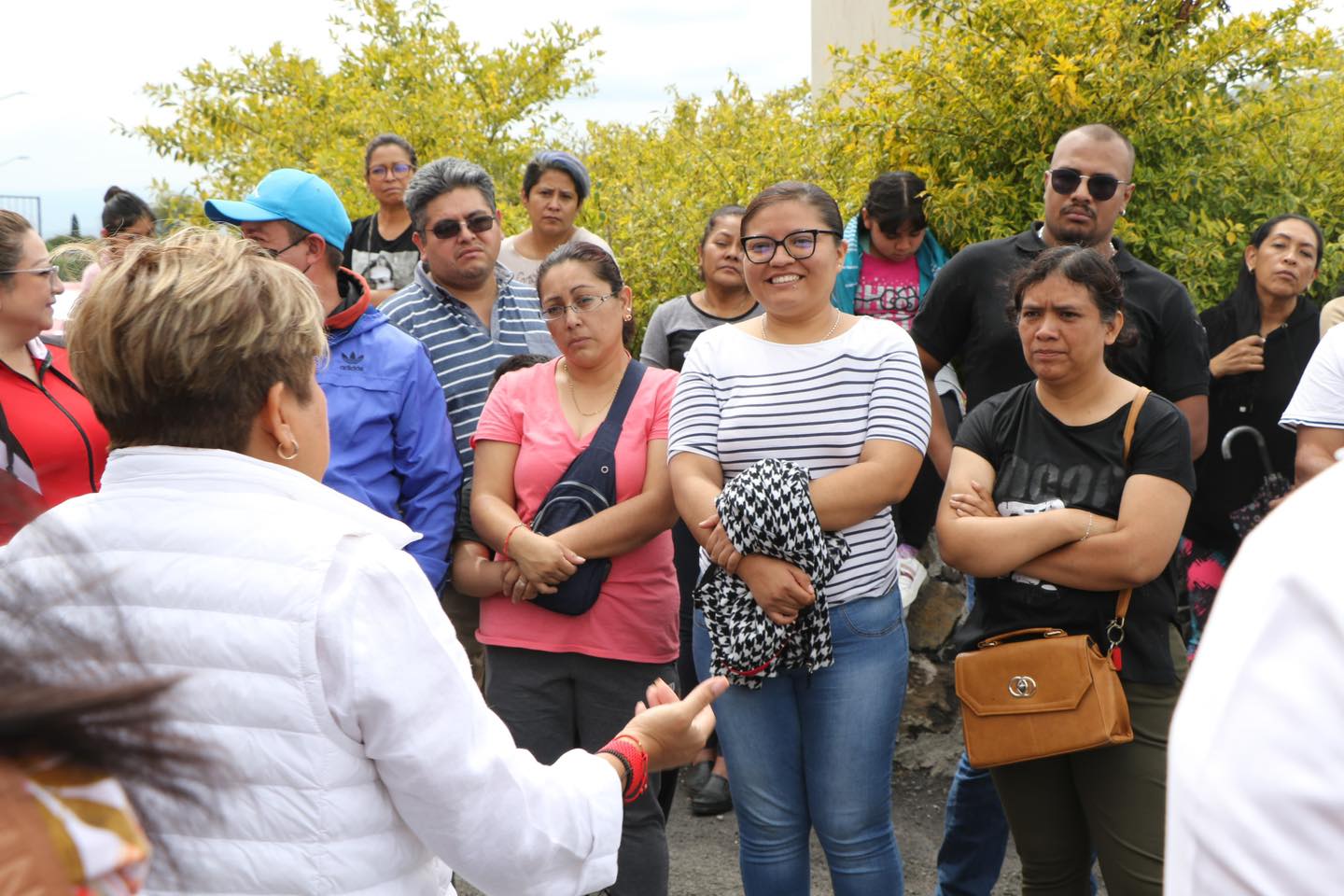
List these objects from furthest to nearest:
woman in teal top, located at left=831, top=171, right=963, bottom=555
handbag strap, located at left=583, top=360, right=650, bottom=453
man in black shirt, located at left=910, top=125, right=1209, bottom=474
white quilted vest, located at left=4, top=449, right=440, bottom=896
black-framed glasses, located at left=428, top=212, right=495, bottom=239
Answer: woman in teal top, located at left=831, top=171, right=963, bottom=555 < black-framed glasses, located at left=428, top=212, right=495, bottom=239 < man in black shirt, located at left=910, top=125, right=1209, bottom=474 < handbag strap, located at left=583, top=360, right=650, bottom=453 < white quilted vest, located at left=4, top=449, right=440, bottom=896

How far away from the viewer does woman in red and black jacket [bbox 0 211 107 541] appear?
3.50 m

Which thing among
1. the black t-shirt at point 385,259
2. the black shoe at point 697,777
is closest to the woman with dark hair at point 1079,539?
the black shoe at point 697,777

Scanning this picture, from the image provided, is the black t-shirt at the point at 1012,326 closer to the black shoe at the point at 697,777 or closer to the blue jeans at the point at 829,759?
the blue jeans at the point at 829,759

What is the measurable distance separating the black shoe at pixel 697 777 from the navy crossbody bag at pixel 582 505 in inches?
62.5

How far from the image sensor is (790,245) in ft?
11.6

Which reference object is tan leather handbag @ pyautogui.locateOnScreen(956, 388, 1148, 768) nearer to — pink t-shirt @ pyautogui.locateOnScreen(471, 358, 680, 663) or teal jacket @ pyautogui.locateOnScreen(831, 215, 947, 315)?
pink t-shirt @ pyautogui.locateOnScreen(471, 358, 680, 663)

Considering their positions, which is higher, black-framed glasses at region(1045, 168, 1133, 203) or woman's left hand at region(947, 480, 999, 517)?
black-framed glasses at region(1045, 168, 1133, 203)

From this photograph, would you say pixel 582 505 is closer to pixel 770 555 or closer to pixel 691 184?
pixel 770 555

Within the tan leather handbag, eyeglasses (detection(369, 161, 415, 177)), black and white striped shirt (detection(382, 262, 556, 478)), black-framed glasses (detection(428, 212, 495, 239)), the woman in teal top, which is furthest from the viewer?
eyeglasses (detection(369, 161, 415, 177))

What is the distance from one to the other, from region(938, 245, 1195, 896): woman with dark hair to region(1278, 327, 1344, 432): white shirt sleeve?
0.71 m

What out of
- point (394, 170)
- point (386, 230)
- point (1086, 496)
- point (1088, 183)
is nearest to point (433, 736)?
point (1086, 496)

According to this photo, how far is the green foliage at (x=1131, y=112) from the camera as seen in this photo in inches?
220

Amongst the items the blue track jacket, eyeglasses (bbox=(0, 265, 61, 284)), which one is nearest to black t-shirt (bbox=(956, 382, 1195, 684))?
the blue track jacket

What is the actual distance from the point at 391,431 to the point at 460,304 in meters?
0.87
